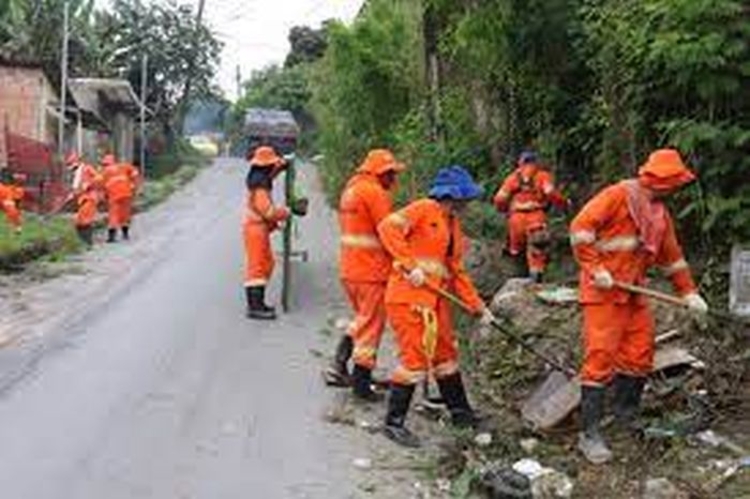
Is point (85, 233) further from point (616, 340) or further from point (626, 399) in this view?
point (616, 340)

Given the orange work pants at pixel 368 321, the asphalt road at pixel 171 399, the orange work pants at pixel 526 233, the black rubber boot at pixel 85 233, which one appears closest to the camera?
the asphalt road at pixel 171 399

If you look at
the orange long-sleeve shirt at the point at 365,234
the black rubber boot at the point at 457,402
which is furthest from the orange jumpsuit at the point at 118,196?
the black rubber boot at the point at 457,402

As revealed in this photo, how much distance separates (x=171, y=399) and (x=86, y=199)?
43.5 ft

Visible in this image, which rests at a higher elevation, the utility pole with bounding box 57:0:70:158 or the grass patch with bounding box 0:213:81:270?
the utility pole with bounding box 57:0:70:158

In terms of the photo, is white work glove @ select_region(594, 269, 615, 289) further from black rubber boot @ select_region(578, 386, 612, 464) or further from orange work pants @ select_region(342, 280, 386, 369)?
orange work pants @ select_region(342, 280, 386, 369)

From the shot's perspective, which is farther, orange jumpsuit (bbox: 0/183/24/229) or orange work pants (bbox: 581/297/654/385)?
orange jumpsuit (bbox: 0/183/24/229)

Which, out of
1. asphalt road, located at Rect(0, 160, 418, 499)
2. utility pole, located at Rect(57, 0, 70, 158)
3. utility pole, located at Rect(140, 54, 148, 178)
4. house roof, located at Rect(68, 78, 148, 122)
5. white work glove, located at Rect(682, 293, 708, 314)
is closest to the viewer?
asphalt road, located at Rect(0, 160, 418, 499)

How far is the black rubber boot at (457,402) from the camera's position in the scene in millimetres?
9109

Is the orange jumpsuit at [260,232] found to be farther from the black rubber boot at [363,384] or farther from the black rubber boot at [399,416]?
the black rubber boot at [399,416]

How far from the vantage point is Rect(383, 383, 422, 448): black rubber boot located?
8.82 metres

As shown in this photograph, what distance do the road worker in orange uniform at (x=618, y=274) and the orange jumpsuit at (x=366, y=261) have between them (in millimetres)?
1828

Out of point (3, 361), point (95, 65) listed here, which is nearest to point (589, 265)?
point (3, 361)

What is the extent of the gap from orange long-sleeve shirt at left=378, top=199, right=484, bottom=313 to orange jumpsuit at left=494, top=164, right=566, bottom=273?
5.17 meters

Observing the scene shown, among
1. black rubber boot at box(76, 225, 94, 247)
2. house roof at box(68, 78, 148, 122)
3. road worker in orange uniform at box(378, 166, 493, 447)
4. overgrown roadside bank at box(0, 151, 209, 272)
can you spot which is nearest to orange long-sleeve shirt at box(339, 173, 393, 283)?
road worker in orange uniform at box(378, 166, 493, 447)
